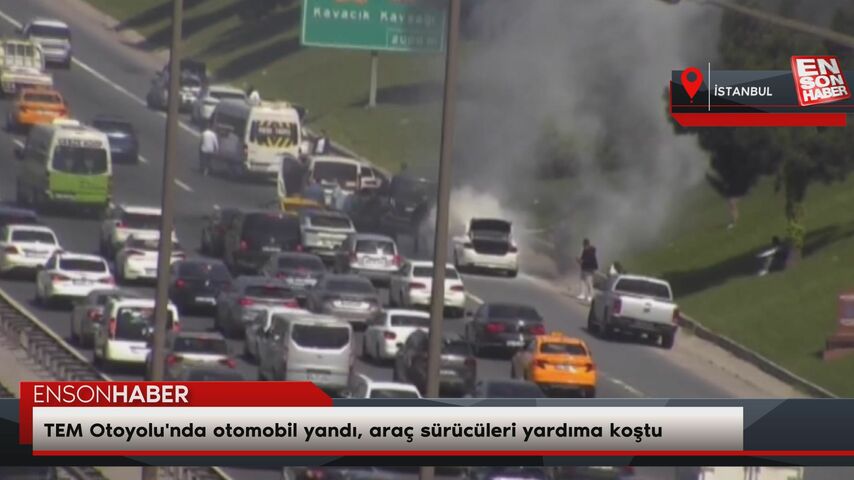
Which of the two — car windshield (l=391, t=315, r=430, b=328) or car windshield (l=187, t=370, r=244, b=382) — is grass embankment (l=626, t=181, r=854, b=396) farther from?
car windshield (l=187, t=370, r=244, b=382)

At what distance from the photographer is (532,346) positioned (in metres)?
40.8

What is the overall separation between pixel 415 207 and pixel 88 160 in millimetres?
10436

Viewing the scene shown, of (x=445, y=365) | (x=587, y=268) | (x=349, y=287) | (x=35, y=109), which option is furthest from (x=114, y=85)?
(x=445, y=365)

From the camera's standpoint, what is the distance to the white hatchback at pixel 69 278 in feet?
154

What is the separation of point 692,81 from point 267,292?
101 feet

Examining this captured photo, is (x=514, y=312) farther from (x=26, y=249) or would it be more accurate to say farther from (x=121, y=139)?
(x=121, y=139)

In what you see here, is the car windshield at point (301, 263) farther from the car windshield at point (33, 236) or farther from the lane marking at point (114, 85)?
the lane marking at point (114, 85)

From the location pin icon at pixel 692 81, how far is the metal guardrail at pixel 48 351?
14347 mm

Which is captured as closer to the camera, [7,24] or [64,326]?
[64,326]

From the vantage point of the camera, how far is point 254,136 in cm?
6706

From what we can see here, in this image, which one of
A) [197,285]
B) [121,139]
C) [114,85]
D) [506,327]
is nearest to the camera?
[506,327]

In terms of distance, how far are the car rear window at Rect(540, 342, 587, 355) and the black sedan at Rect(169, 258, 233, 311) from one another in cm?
1029

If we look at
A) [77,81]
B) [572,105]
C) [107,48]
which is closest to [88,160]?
[572,105]

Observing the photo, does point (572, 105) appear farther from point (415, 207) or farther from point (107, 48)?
point (107, 48)
